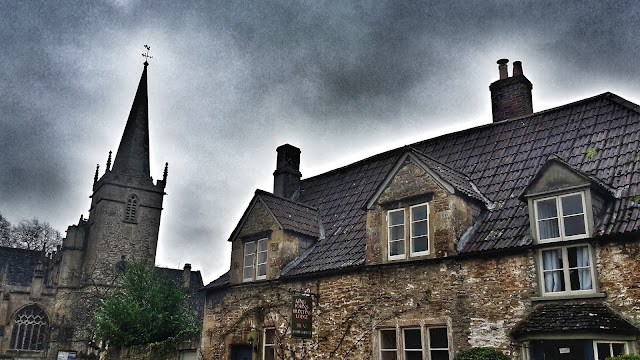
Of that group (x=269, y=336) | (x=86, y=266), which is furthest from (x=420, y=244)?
(x=86, y=266)

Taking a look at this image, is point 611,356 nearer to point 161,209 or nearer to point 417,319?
point 417,319

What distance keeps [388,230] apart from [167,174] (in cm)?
4831

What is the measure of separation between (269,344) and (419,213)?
6900 millimetres

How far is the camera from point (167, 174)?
59.9 m

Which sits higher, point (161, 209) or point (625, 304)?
point (161, 209)

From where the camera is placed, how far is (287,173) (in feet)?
77.8

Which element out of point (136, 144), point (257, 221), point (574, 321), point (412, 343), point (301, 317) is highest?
point (136, 144)

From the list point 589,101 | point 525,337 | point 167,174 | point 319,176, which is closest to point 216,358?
point 319,176

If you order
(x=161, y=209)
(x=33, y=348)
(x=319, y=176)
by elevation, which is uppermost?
(x=161, y=209)

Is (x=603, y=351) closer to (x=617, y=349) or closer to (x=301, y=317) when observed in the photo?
(x=617, y=349)

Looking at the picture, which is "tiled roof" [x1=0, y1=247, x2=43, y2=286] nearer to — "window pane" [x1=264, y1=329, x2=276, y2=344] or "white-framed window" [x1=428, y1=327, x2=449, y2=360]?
"window pane" [x1=264, y1=329, x2=276, y2=344]

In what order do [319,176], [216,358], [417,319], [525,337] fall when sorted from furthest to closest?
[319,176] < [216,358] < [417,319] < [525,337]

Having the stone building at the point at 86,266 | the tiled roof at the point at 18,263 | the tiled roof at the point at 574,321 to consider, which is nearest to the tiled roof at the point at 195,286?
the stone building at the point at 86,266

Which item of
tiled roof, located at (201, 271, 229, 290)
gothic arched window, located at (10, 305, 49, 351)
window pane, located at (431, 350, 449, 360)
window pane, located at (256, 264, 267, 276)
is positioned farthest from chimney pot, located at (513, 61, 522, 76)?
gothic arched window, located at (10, 305, 49, 351)
